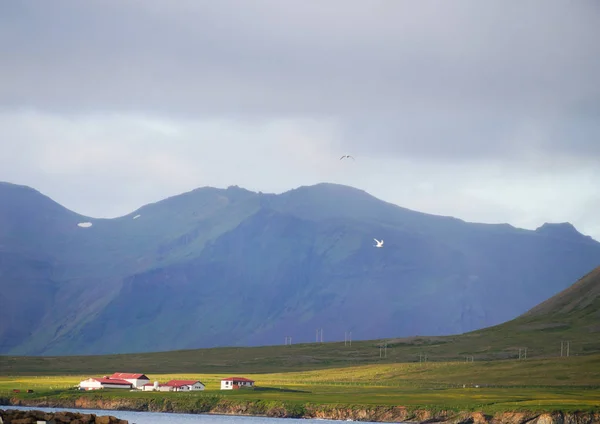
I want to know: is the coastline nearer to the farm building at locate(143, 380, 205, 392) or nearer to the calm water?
the calm water

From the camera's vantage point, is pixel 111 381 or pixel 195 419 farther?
pixel 111 381

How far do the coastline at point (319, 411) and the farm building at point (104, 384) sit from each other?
17415mm

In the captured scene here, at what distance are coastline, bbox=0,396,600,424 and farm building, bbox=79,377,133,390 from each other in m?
17.4

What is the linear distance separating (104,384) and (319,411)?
166 ft

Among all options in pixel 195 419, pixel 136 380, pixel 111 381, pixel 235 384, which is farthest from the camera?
pixel 136 380

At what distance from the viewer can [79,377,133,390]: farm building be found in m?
187

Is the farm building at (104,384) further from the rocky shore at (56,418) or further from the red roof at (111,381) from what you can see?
the rocky shore at (56,418)

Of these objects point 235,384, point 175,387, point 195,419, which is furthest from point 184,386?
point 195,419

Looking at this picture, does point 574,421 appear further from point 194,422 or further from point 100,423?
point 100,423

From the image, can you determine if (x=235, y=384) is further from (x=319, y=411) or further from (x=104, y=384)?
(x=319, y=411)

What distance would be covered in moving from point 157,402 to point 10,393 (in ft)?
89.6

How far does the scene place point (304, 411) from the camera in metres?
153

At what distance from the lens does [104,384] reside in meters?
189

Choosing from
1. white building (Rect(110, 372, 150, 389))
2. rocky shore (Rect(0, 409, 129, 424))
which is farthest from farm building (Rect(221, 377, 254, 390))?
rocky shore (Rect(0, 409, 129, 424))
